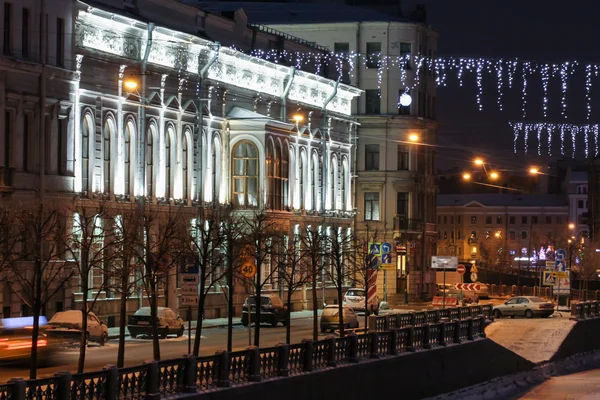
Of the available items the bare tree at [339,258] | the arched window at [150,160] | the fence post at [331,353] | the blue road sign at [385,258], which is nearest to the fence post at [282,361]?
the fence post at [331,353]

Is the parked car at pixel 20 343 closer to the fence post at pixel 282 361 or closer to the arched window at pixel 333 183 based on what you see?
the fence post at pixel 282 361

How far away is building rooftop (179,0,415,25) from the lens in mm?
93938

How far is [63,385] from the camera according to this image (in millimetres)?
23281

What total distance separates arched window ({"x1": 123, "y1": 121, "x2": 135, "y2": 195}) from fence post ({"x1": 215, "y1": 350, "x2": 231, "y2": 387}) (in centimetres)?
3185

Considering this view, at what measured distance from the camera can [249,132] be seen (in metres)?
69.6

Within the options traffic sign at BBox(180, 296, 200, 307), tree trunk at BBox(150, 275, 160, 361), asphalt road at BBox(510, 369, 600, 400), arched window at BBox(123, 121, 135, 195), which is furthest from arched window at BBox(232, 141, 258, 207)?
traffic sign at BBox(180, 296, 200, 307)

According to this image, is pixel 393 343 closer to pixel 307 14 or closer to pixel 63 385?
pixel 63 385

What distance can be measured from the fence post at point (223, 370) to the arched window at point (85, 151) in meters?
28.7

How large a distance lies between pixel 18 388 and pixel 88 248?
15787 mm

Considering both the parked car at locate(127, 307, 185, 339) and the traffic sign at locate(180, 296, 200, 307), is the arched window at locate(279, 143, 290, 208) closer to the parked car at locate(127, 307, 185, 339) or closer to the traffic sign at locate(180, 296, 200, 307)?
the parked car at locate(127, 307, 185, 339)

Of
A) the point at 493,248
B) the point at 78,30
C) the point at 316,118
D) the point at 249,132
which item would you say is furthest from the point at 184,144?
the point at 493,248

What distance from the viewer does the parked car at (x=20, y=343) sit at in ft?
112

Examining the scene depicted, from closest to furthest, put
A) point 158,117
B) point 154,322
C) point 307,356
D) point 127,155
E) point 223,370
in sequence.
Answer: point 223,370, point 307,356, point 154,322, point 127,155, point 158,117

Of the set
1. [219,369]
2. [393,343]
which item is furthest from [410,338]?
[219,369]
